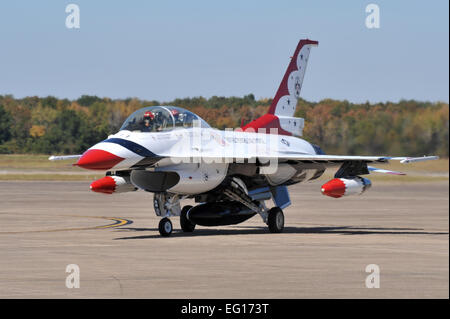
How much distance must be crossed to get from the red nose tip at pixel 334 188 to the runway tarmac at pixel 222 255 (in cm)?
119

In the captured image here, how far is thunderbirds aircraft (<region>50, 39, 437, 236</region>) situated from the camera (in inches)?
883

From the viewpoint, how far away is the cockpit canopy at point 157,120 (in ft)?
74.7

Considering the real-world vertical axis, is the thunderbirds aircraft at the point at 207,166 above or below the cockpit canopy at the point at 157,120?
below

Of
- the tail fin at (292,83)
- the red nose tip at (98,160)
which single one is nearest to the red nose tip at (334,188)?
the tail fin at (292,83)

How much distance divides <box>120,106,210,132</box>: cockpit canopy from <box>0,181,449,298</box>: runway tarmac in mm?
2871

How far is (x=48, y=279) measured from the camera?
49.5 ft

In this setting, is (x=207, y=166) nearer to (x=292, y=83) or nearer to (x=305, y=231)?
(x=305, y=231)

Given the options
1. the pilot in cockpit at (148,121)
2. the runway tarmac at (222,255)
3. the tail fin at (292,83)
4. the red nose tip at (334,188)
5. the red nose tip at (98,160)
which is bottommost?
the runway tarmac at (222,255)

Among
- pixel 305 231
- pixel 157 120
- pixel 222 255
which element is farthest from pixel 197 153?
pixel 222 255

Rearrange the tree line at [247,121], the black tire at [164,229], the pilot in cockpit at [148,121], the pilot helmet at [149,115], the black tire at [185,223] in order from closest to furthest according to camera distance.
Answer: the pilot in cockpit at [148,121]
the pilot helmet at [149,115]
the black tire at [164,229]
the black tire at [185,223]
the tree line at [247,121]

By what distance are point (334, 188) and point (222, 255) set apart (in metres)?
6.46

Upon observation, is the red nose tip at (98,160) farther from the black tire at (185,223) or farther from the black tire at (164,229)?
the black tire at (185,223)

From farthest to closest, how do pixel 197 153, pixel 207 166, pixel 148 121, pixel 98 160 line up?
pixel 207 166, pixel 197 153, pixel 148 121, pixel 98 160

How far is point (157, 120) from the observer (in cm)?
2297
